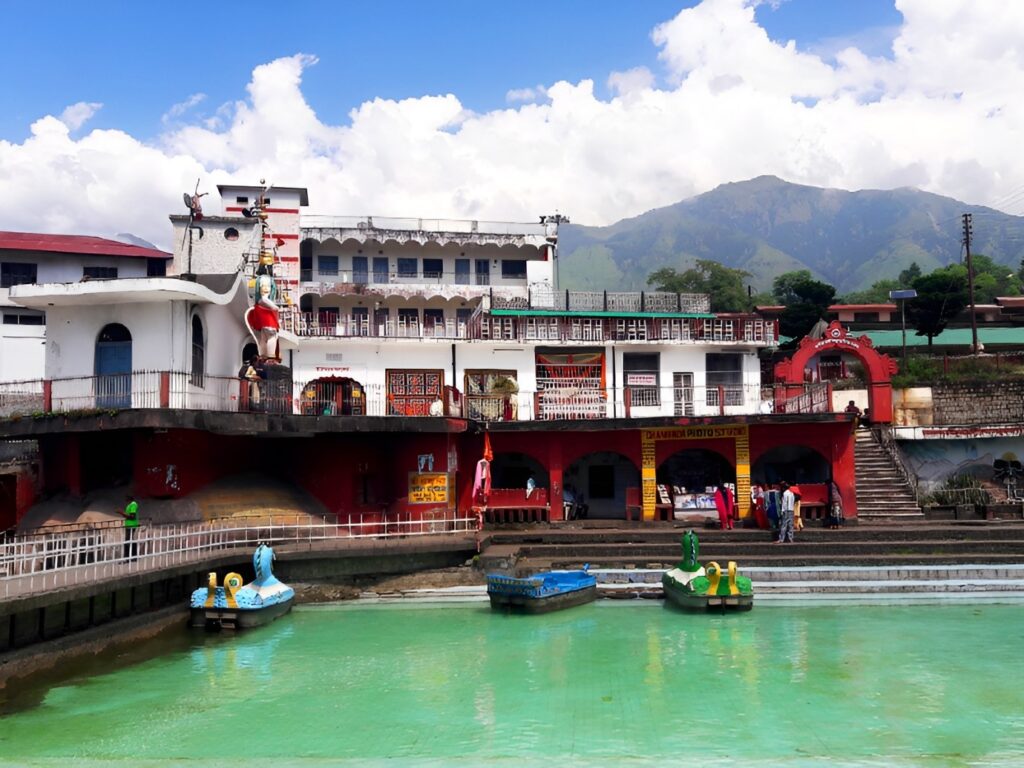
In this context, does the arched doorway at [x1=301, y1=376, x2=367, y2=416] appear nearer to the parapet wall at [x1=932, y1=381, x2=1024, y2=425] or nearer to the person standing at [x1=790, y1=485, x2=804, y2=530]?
the person standing at [x1=790, y1=485, x2=804, y2=530]

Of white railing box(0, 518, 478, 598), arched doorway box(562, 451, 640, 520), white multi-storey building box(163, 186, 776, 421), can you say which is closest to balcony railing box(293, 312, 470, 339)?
white multi-storey building box(163, 186, 776, 421)

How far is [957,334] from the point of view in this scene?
150 ft

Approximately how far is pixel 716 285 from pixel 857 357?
43.7 metres

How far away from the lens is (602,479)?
29.9 meters

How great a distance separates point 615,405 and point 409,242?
44.5 feet

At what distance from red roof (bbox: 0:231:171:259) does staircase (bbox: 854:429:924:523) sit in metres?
28.3

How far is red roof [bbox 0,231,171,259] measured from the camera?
33.7m

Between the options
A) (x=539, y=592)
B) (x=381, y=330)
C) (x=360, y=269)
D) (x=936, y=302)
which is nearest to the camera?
(x=539, y=592)

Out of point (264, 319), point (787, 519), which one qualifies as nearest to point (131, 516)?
point (264, 319)

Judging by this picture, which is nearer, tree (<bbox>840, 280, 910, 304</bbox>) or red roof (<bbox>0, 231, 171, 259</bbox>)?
red roof (<bbox>0, 231, 171, 259</bbox>)

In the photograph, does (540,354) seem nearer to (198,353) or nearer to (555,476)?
(555,476)

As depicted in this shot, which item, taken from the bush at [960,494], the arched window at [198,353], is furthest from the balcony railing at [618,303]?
the arched window at [198,353]

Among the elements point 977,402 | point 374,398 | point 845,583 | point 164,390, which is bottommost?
point 845,583

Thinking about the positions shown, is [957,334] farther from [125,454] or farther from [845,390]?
[125,454]
